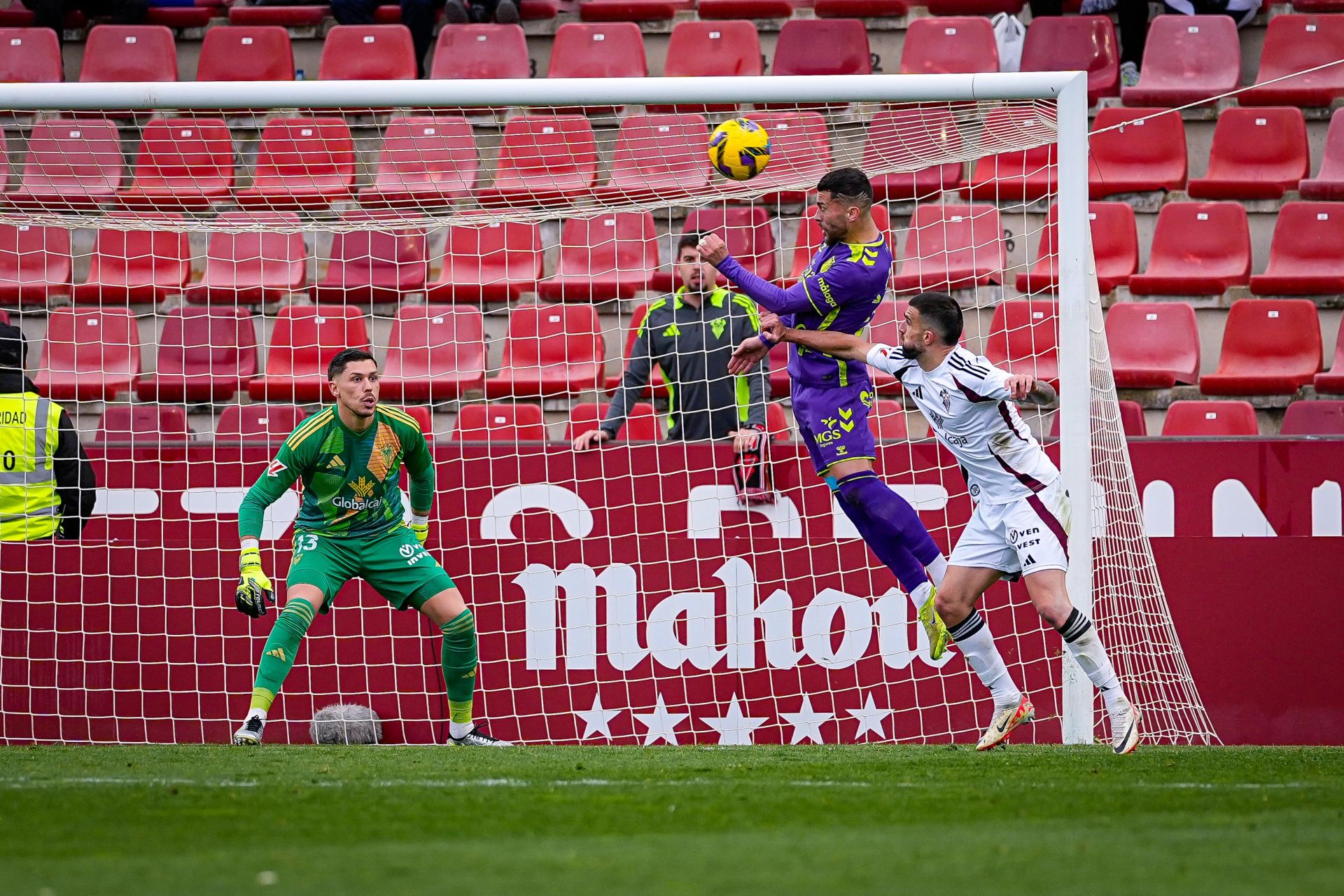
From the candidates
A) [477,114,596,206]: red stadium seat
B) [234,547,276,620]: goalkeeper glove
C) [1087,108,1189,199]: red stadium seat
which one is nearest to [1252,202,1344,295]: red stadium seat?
[1087,108,1189,199]: red stadium seat

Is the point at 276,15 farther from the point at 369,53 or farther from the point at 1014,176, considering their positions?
the point at 1014,176

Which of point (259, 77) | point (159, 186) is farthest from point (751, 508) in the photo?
point (259, 77)

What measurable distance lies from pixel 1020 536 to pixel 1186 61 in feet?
23.1

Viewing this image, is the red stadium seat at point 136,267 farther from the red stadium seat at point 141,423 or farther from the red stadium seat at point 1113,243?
the red stadium seat at point 1113,243

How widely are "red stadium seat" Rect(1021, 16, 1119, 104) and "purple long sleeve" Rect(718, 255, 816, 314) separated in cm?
585

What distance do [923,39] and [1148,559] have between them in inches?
228

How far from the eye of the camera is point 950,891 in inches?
127

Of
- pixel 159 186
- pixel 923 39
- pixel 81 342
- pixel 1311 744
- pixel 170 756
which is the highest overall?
pixel 923 39

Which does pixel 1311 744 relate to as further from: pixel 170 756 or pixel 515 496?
pixel 170 756

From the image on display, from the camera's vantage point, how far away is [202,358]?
10.5 m

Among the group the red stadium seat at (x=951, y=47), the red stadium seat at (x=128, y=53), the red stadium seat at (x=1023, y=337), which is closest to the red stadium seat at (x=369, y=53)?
the red stadium seat at (x=128, y=53)

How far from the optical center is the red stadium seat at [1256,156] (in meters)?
11.2

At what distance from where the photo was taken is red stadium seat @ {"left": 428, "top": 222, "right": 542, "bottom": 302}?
10406mm

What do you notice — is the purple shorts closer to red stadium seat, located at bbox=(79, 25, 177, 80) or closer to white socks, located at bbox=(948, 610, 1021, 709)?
white socks, located at bbox=(948, 610, 1021, 709)
